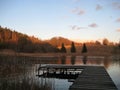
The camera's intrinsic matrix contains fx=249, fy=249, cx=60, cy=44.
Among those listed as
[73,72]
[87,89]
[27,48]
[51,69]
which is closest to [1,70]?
[87,89]

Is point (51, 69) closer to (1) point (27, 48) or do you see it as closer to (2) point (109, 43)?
(1) point (27, 48)

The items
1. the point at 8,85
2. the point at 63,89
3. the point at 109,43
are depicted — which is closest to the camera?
the point at 8,85

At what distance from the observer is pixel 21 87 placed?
9.12 meters

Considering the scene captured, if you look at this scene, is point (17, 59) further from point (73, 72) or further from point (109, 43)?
point (109, 43)

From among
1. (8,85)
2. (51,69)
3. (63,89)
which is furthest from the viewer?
(51,69)

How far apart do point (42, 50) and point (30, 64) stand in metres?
Result: 45.2

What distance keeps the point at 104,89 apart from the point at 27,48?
4627 cm

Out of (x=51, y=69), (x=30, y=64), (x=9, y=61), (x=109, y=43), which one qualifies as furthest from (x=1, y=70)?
(x=109, y=43)

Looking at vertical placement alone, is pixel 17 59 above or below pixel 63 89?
above

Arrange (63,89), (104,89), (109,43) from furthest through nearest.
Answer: (109,43)
(63,89)
(104,89)

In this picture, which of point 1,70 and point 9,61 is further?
point 9,61

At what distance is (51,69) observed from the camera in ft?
68.0

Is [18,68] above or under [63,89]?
above

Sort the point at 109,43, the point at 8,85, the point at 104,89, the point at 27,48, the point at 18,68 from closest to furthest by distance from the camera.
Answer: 1. the point at 104,89
2. the point at 8,85
3. the point at 18,68
4. the point at 27,48
5. the point at 109,43
